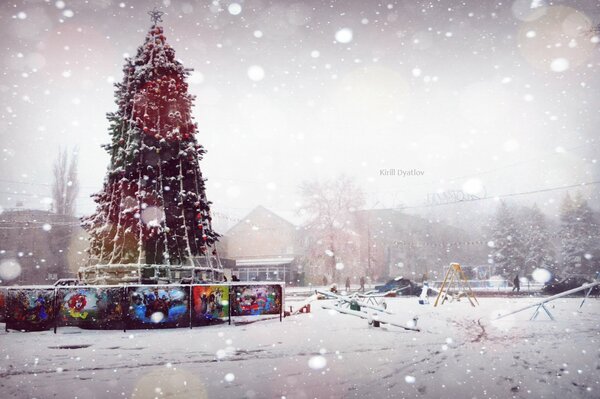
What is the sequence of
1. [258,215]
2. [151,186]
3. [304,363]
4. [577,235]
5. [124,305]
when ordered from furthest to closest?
[258,215]
[577,235]
[151,186]
[124,305]
[304,363]

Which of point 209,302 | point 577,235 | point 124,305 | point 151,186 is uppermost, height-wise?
point 151,186

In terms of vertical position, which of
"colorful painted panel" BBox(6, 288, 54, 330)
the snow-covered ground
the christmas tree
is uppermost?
the christmas tree

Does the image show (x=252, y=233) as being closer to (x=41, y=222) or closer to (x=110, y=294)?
(x=41, y=222)

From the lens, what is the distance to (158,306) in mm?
11680

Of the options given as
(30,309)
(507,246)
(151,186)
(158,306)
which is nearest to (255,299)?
(158,306)

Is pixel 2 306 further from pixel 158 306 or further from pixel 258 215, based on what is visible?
pixel 258 215

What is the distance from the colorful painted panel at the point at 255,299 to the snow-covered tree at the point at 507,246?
49.1 m

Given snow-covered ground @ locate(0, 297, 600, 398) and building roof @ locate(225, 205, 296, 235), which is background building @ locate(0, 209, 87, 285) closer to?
building roof @ locate(225, 205, 296, 235)

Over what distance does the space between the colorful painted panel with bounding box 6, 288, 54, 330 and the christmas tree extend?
5.74ft

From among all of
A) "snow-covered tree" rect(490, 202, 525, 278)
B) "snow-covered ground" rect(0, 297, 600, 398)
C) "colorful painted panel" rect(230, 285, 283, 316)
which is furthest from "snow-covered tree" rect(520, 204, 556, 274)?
"colorful painted panel" rect(230, 285, 283, 316)

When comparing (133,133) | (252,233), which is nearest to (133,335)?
(133,133)

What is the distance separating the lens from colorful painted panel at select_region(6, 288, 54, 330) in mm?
11445

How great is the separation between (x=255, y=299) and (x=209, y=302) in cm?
191

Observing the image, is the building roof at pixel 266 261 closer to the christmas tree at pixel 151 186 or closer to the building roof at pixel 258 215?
the building roof at pixel 258 215
